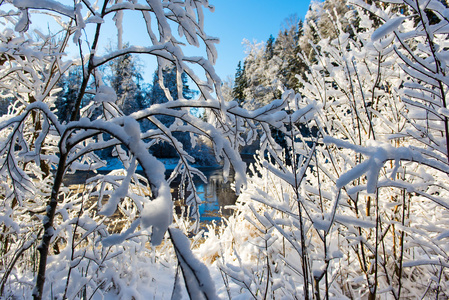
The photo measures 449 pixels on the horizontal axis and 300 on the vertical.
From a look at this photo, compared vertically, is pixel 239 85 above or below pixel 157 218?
above

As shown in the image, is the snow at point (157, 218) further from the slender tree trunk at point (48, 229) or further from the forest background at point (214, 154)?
the slender tree trunk at point (48, 229)

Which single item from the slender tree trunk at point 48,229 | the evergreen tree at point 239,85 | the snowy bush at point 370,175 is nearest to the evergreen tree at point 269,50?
the evergreen tree at point 239,85

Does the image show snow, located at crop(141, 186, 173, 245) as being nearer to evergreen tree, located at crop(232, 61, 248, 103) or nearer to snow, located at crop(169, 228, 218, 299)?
snow, located at crop(169, 228, 218, 299)

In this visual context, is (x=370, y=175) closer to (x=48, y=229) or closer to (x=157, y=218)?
(x=157, y=218)

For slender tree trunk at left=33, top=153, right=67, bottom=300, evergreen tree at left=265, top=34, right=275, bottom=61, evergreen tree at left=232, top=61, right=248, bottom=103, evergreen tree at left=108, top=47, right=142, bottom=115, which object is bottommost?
slender tree trunk at left=33, top=153, right=67, bottom=300

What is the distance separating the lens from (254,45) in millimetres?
38312

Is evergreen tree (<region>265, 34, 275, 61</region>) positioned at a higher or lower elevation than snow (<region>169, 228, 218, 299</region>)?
higher

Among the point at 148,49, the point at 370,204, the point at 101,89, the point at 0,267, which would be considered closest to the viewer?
the point at 101,89

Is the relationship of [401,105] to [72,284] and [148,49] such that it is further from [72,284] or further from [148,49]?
[72,284]

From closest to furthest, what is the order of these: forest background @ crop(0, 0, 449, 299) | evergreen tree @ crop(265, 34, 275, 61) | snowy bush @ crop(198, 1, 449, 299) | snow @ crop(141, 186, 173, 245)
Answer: snow @ crop(141, 186, 173, 245) → forest background @ crop(0, 0, 449, 299) → snowy bush @ crop(198, 1, 449, 299) → evergreen tree @ crop(265, 34, 275, 61)

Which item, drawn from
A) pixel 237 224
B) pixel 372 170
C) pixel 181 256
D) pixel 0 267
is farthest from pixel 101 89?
pixel 237 224

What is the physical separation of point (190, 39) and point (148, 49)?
1.10ft

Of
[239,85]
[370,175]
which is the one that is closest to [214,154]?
[370,175]

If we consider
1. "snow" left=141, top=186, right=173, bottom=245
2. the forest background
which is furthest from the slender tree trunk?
"snow" left=141, top=186, right=173, bottom=245
